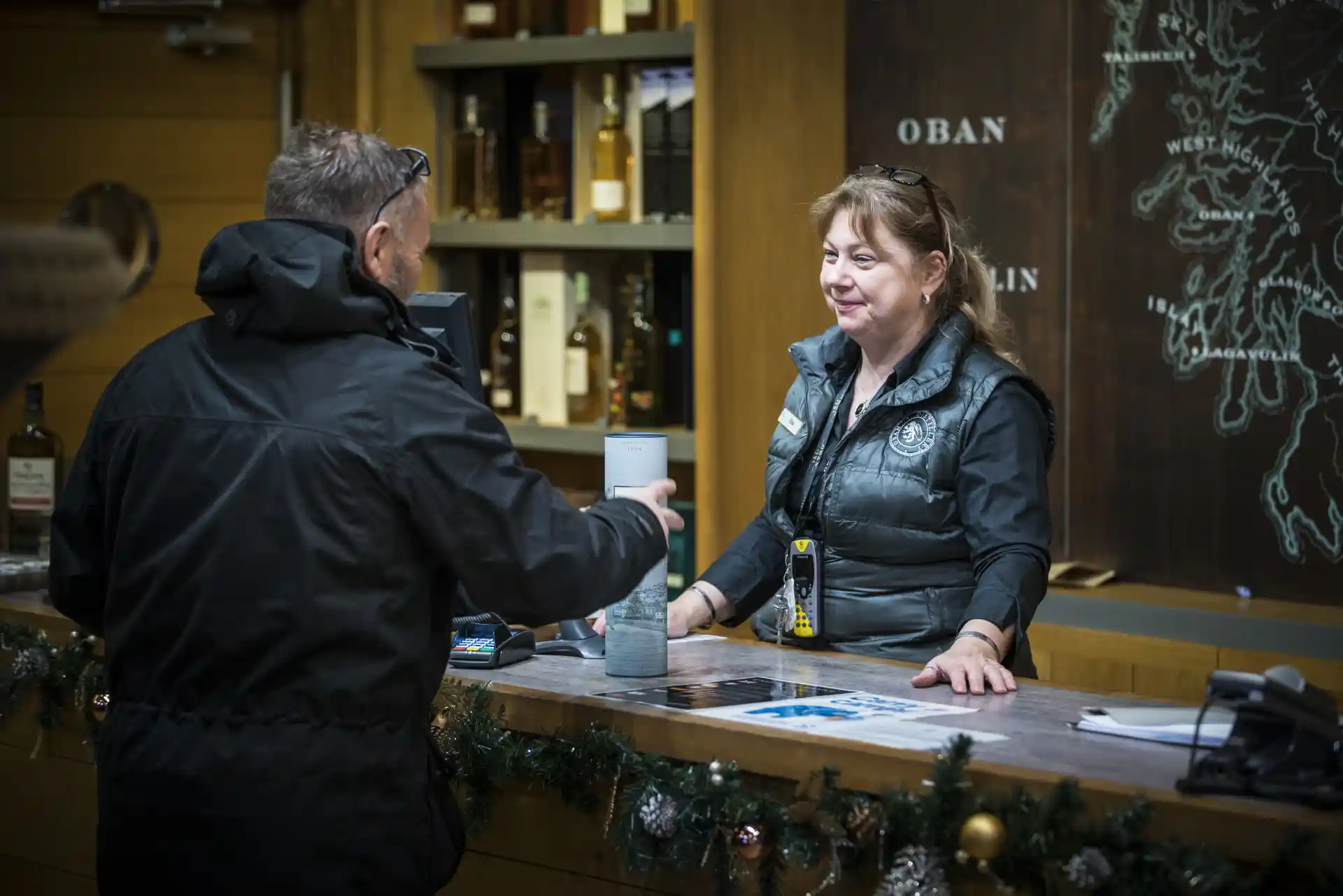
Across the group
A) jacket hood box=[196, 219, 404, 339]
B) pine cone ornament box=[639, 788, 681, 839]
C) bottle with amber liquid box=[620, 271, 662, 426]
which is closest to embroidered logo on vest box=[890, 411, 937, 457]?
pine cone ornament box=[639, 788, 681, 839]

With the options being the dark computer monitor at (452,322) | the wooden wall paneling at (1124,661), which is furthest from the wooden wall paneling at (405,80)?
the wooden wall paneling at (1124,661)

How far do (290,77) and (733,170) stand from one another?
127 cm

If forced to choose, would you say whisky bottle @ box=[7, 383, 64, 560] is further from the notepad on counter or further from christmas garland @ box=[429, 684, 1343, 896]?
the notepad on counter


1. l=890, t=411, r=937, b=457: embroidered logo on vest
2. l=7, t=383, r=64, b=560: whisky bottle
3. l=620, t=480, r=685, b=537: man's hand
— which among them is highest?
l=890, t=411, r=937, b=457: embroidered logo on vest

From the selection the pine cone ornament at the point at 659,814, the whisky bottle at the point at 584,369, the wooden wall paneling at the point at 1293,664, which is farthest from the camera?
the whisky bottle at the point at 584,369

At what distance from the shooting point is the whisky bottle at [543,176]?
13.1ft

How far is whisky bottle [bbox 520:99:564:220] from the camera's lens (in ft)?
→ 13.1

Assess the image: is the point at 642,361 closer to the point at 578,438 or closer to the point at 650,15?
the point at 578,438

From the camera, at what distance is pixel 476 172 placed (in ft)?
13.6

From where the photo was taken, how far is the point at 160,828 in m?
1.72

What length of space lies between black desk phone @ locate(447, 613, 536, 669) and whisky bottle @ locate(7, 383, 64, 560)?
1249 mm

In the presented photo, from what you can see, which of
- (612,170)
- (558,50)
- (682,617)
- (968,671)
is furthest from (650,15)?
(968,671)

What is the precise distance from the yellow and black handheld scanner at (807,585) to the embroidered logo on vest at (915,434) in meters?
0.21

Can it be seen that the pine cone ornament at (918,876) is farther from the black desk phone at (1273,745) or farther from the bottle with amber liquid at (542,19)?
the bottle with amber liquid at (542,19)
